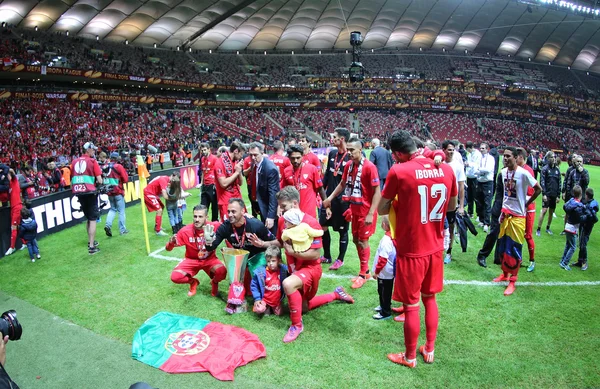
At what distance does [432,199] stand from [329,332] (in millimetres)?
2038

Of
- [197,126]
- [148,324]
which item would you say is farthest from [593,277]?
[197,126]

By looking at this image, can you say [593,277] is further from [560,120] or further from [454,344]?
[560,120]

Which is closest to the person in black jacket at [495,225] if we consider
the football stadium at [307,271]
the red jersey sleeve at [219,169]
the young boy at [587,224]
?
the football stadium at [307,271]

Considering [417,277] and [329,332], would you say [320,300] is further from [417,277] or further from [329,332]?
[417,277]

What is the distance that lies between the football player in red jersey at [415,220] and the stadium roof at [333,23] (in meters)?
33.6

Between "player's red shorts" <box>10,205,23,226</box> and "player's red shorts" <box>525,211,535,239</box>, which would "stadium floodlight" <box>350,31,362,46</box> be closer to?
"player's red shorts" <box>525,211,535,239</box>

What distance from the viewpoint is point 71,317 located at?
4.95 meters

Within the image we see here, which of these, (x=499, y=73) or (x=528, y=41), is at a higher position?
(x=528, y=41)

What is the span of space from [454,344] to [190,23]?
42.9m

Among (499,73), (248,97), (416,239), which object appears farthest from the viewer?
(499,73)

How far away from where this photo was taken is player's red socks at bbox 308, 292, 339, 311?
4920 mm

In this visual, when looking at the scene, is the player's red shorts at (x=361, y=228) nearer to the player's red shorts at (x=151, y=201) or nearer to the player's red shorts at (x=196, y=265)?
the player's red shorts at (x=196, y=265)

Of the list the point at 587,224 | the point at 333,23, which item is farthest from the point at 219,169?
the point at 333,23

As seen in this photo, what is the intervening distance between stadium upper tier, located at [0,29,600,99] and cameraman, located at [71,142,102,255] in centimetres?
3621
